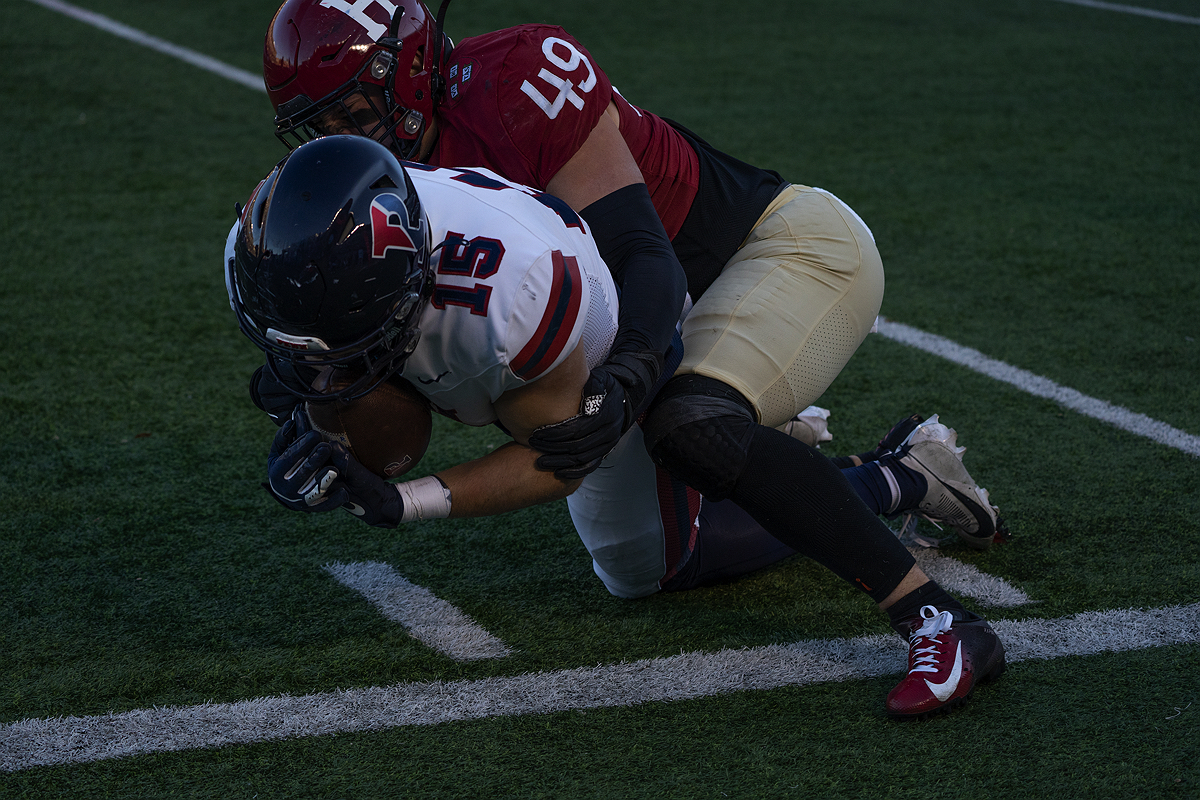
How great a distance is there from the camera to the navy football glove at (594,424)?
204cm

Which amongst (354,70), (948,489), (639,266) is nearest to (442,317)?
(639,266)

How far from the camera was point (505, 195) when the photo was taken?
80.0 inches

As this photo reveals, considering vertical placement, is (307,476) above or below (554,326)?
below

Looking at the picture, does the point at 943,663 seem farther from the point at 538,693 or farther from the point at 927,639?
the point at 538,693

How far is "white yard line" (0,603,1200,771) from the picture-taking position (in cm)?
213

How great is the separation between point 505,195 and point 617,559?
865mm

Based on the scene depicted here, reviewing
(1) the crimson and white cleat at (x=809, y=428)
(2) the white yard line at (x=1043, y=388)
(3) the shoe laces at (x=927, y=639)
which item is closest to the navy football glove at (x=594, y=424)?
(3) the shoe laces at (x=927, y=639)

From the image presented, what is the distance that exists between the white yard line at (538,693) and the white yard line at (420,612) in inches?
5.4

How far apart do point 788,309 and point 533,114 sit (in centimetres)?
64

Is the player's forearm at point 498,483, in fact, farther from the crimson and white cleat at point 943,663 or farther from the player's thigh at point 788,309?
the crimson and white cleat at point 943,663

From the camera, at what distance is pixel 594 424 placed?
6.68ft

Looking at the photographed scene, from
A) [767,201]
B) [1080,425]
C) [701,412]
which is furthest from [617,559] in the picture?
[1080,425]

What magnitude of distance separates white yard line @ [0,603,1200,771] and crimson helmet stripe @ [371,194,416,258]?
87cm

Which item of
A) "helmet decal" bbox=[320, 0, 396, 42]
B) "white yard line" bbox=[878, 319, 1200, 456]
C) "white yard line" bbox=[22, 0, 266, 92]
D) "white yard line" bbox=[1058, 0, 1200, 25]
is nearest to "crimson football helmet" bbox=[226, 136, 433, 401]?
"helmet decal" bbox=[320, 0, 396, 42]
